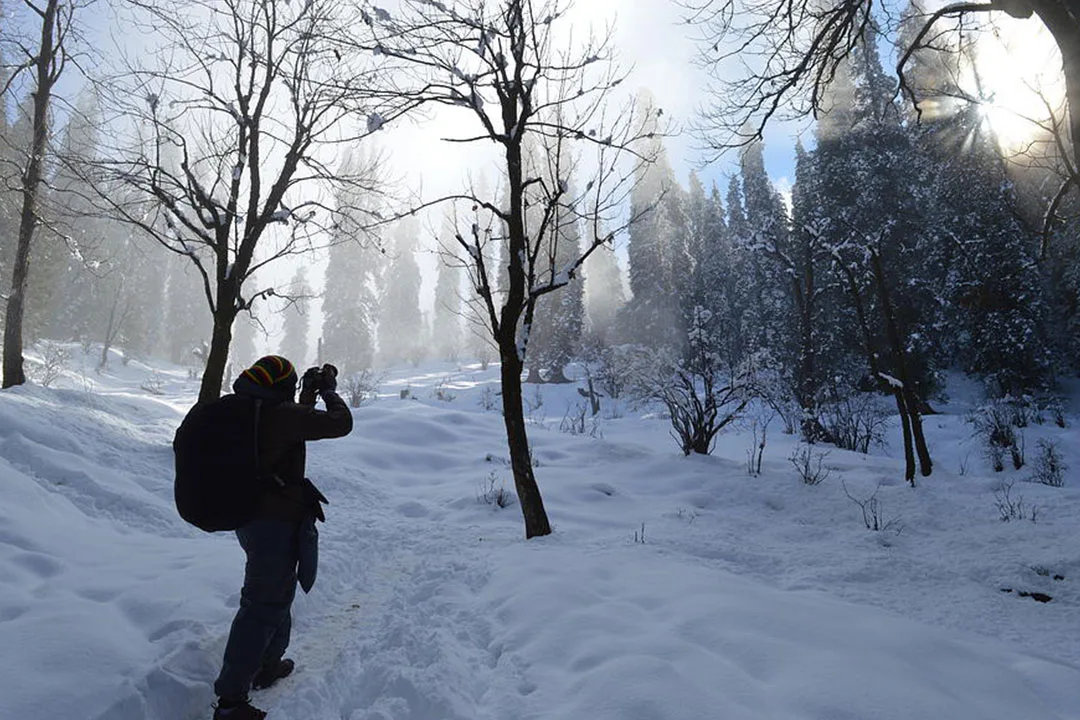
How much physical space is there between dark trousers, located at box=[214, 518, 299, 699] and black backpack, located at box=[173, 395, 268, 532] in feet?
0.47

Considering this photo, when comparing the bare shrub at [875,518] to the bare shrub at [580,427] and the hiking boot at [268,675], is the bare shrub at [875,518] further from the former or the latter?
the bare shrub at [580,427]

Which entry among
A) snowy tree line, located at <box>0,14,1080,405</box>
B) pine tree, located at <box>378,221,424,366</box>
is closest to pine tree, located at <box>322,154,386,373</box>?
snowy tree line, located at <box>0,14,1080,405</box>

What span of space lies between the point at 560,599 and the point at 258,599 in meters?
1.95

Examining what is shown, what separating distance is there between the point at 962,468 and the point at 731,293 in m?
29.3

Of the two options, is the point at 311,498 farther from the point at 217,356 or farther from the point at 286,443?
the point at 217,356

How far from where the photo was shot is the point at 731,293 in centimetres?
4031

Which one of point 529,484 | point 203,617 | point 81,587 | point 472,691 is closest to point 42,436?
point 81,587

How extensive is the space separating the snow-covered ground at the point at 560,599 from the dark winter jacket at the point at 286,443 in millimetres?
937

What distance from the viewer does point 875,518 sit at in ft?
19.4

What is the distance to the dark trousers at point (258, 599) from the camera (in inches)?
98.8

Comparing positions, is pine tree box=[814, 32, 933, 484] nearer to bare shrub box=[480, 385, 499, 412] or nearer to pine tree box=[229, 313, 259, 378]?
bare shrub box=[480, 385, 499, 412]

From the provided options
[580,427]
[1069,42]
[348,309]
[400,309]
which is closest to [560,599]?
[1069,42]

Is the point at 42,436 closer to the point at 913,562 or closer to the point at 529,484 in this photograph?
the point at 529,484

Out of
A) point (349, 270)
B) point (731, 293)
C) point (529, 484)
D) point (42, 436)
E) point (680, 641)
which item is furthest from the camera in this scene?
point (349, 270)
